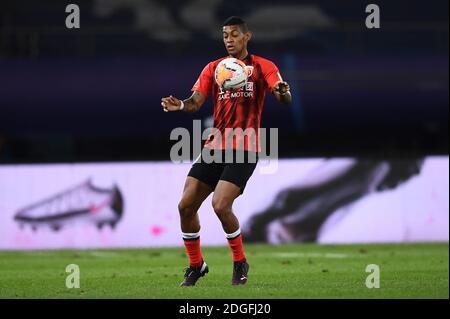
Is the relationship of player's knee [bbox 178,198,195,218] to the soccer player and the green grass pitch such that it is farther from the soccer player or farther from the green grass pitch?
the green grass pitch

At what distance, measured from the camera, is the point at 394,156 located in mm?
21594

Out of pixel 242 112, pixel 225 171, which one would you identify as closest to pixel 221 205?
pixel 225 171

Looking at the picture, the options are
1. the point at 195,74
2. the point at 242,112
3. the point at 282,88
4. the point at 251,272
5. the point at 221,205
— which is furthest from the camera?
the point at 195,74

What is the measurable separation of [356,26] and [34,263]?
39.9 ft

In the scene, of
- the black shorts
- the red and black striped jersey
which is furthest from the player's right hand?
the black shorts

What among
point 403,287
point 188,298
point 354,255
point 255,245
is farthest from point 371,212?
point 188,298

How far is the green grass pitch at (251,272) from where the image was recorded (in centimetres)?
1070

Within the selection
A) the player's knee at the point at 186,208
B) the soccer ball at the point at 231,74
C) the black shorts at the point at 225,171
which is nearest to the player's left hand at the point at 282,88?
the soccer ball at the point at 231,74

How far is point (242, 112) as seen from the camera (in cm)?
1126

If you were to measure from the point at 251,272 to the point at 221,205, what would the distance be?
265 cm

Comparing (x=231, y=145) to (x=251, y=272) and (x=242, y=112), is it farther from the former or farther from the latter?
(x=251, y=272)

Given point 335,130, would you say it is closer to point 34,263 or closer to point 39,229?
point 39,229

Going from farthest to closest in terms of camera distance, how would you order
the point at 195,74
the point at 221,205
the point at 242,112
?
the point at 195,74, the point at 242,112, the point at 221,205

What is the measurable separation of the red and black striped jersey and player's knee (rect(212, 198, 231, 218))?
0.58 m
